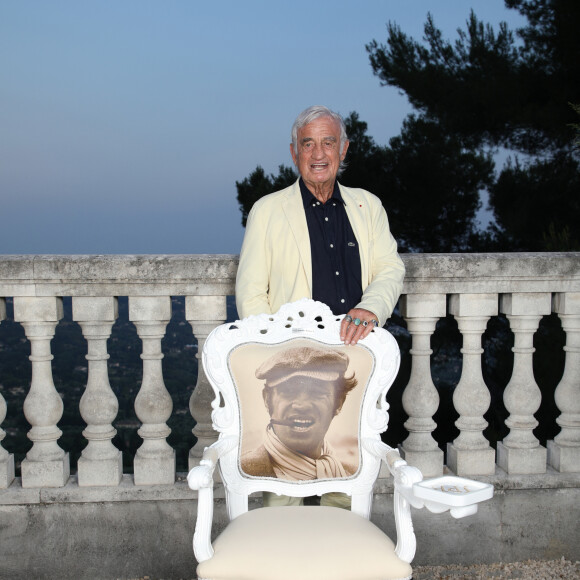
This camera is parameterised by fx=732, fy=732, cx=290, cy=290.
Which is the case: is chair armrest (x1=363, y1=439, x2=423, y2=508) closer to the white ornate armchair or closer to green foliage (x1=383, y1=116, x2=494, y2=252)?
the white ornate armchair

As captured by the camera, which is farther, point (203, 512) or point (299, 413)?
point (299, 413)

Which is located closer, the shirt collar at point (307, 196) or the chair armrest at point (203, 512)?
the chair armrest at point (203, 512)

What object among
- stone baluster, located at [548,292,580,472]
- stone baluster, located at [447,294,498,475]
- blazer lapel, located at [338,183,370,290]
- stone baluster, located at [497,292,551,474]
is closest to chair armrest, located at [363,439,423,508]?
blazer lapel, located at [338,183,370,290]

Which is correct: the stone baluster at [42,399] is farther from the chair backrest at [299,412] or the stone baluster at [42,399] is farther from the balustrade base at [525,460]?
the balustrade base at [525,460]

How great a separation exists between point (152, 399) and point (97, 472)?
39 cm

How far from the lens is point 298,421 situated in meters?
2.40

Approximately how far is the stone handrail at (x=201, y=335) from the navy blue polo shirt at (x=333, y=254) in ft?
1.31

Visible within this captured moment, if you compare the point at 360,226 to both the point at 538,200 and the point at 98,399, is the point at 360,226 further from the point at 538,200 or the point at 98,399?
the point at 538,200

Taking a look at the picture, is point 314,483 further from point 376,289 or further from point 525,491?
point 525,491

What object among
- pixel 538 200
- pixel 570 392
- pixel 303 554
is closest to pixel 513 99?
pixel 538 200

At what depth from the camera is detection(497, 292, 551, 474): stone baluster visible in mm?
3100

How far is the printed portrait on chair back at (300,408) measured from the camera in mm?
2400

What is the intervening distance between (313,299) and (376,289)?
24 cm

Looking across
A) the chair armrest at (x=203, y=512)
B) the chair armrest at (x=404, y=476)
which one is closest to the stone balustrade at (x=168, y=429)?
the chair armrest at (x=404, y=476)
